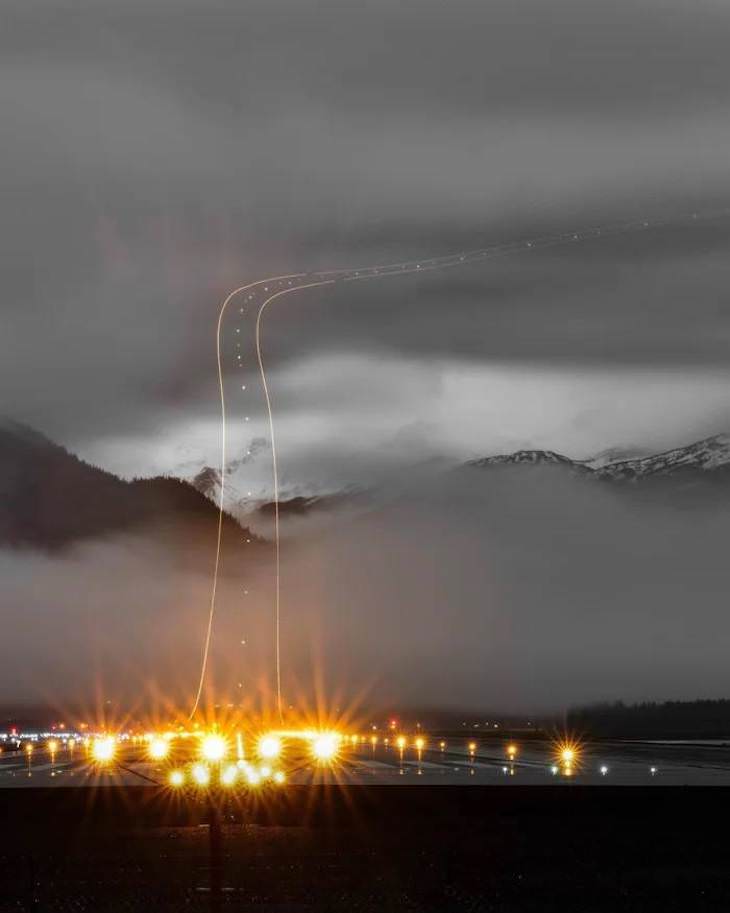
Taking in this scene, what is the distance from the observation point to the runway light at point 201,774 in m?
103

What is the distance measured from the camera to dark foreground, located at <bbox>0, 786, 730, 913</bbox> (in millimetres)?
51812

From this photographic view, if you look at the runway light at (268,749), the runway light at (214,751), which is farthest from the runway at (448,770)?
the runway light at (214,751)

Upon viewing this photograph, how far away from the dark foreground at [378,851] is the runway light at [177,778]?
1211 cm

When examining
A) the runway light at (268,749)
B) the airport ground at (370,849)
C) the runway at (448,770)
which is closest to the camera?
the airport ground at (370,849)

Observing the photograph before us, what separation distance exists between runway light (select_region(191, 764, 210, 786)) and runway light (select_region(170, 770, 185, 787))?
86 centimetres

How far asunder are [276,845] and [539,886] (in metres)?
12.6

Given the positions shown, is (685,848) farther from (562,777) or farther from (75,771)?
(75,771)

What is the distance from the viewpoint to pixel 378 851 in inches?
2474

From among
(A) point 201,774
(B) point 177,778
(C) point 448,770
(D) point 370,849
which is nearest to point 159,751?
(C) point 448,770

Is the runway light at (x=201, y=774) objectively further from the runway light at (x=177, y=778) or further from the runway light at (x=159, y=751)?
the runway light at (x=159, y=751)

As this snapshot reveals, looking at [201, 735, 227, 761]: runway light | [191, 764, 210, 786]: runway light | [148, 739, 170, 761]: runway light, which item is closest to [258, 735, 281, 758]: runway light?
[201, 735, 227, 761]: runway light

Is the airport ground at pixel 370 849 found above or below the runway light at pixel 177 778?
below

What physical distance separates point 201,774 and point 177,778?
3.95 metres

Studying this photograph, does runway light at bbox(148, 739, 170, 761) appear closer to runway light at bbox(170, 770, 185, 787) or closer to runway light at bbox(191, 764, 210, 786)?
runway light at bbox(191, 764, 210, 786)
